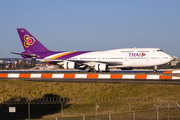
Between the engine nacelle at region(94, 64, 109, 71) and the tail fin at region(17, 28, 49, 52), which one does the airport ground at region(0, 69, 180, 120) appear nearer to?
the engine nacelle at region(94, 64, 109, 71)

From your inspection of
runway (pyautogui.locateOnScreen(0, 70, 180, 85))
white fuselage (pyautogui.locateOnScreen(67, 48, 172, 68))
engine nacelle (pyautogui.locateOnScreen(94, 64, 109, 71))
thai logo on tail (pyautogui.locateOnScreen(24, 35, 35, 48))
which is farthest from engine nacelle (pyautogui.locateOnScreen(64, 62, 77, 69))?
thai logo on tail (pyautogui.locateOnScreen(24, 35, 35, 48))

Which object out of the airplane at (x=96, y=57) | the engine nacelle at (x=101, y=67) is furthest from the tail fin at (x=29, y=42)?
the engine nacelle at (x=101, y=67)

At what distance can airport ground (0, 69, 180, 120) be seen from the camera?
55.9 ft

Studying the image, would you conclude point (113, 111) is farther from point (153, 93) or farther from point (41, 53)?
point (41, 53)

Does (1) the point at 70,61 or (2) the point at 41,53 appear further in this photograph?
(2) the point at 41,53

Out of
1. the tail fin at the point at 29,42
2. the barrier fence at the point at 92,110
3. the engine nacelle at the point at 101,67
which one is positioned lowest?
the barrier fence at the point at 92,110

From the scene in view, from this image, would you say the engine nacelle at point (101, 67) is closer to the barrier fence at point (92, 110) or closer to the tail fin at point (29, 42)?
the tail fin at point (29, 42)

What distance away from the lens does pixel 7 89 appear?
26.5 m

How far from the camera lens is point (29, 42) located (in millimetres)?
55219

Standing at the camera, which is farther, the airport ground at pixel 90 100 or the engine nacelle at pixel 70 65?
the engine nacelle at pixel 70 65

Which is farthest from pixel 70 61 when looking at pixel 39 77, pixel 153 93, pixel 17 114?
pixel 17 114

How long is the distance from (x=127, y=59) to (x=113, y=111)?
30.9 meters

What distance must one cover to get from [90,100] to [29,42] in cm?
3721

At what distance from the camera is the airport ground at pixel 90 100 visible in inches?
671
